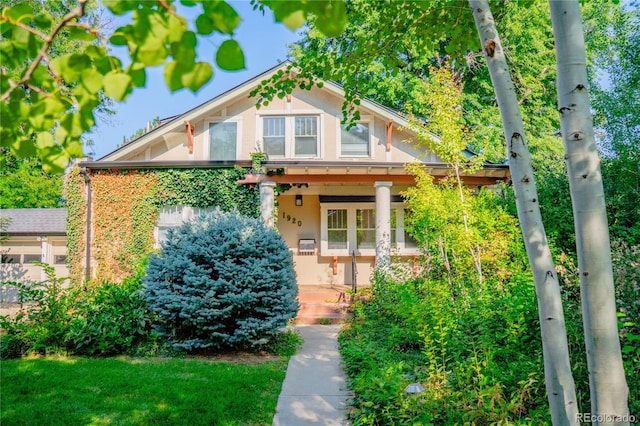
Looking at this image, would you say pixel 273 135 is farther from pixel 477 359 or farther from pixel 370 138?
pixel 477 359

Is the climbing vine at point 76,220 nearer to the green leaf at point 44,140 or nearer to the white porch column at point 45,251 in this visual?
the white porch column at point 45,251

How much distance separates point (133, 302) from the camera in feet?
21.0

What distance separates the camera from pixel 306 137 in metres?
10.9

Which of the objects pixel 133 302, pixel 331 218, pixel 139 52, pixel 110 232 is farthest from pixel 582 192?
pixel 110 232

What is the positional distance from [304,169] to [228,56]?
8.60 m

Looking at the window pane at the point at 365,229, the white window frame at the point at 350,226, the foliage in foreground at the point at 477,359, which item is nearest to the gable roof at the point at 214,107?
the white window frame at the point at 350,226

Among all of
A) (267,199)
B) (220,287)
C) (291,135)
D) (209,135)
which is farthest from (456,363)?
(209,135)

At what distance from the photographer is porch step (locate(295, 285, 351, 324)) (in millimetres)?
8062

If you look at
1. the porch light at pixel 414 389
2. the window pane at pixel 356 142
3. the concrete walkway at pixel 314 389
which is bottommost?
the concrete walkway at pixel 314 389

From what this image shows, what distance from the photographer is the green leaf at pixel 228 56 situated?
77 centimetres

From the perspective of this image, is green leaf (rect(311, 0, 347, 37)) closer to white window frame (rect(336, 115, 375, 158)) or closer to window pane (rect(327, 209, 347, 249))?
white window frame (rect(336, 115, 375, 158))

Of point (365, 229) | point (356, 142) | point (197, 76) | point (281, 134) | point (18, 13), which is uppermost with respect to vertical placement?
point (281, 134)

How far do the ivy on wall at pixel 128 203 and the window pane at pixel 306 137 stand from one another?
7.01 ft

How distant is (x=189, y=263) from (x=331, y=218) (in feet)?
19.9
